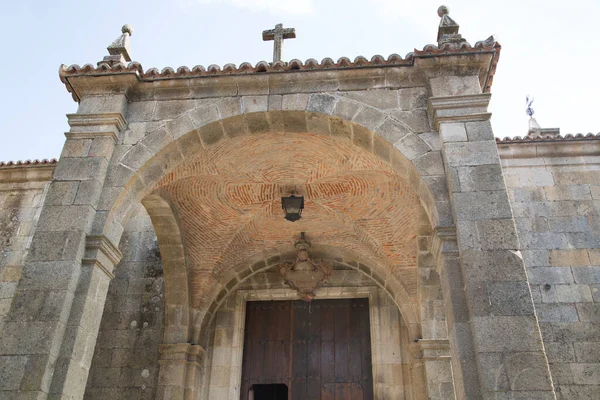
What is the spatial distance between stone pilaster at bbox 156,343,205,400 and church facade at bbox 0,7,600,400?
26 mm

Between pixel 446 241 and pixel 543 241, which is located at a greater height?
pixel 543 241

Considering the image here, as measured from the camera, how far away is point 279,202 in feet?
22.4

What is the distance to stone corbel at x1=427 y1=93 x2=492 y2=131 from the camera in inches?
182

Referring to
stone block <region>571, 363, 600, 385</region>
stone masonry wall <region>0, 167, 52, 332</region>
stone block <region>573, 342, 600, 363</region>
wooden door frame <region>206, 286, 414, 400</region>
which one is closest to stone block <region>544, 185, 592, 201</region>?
stone block <region>573, 342, 600, 363</region>

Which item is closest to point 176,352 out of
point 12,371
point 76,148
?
point 12,371

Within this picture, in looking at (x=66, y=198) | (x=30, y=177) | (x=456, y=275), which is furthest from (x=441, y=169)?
(x=30, y=177)

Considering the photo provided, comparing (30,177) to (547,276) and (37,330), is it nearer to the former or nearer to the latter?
(37,330)

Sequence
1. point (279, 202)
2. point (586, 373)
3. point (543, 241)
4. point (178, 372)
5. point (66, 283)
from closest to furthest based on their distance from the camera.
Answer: point (66, 283), point (586, 373), point (543, 241), point (178, 372), point (279, 202)

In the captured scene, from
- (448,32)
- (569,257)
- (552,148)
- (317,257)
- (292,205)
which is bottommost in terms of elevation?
(569,257)

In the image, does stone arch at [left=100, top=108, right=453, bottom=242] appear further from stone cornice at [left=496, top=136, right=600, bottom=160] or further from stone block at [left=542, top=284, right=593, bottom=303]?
stone cornice at [left=496, top=136, right=600, bottom=160]

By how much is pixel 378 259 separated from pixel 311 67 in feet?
10.4

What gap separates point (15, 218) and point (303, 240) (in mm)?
3955

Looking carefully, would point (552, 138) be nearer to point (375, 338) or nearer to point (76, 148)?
point (375, 338)

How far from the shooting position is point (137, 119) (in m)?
5.16
